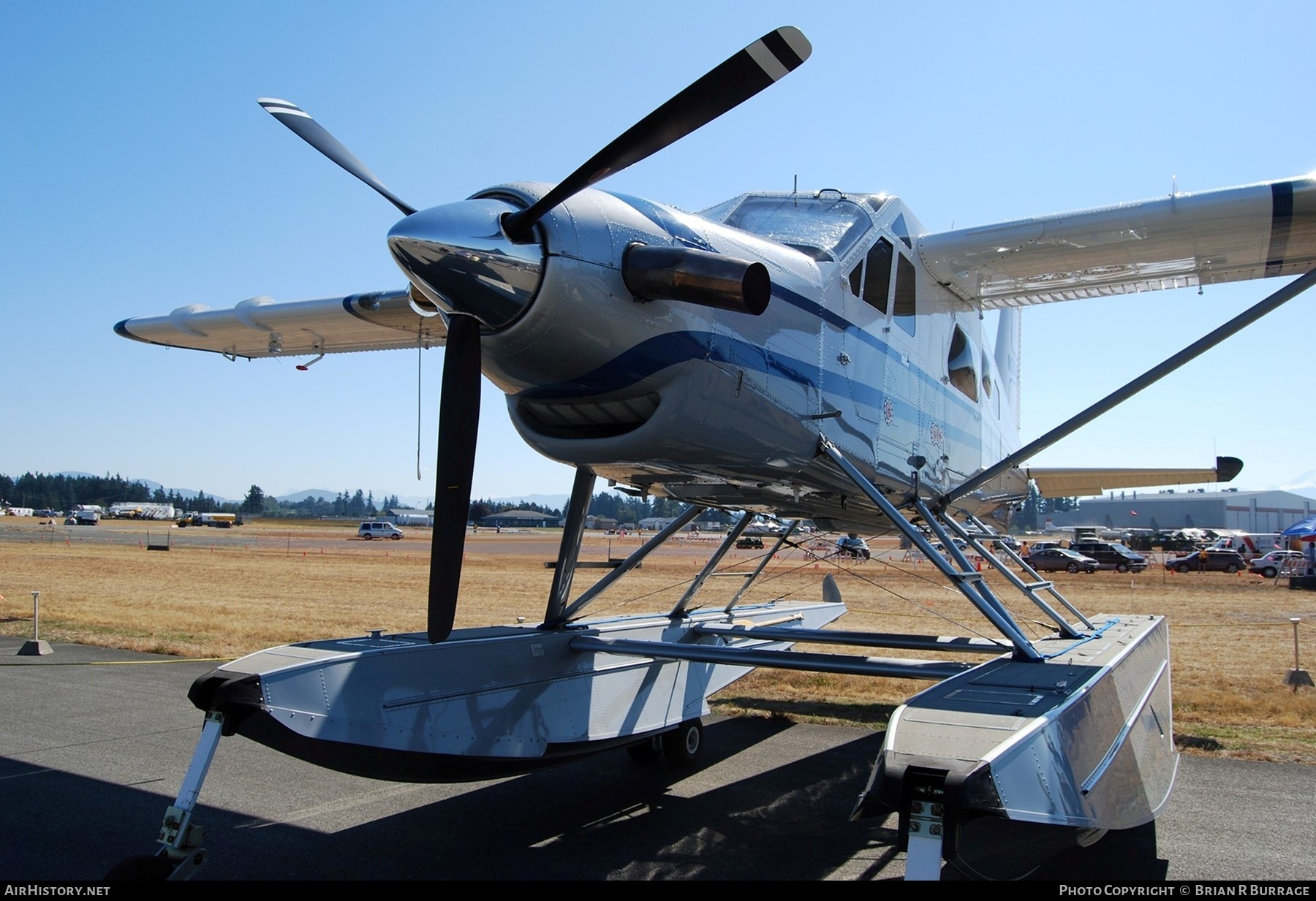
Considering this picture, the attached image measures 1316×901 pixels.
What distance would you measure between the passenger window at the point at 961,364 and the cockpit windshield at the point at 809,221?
79.9 inches

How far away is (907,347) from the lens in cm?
704

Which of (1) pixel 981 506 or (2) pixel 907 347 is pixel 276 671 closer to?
(2) pixel 907 347

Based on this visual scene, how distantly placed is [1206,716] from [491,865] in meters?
7.60

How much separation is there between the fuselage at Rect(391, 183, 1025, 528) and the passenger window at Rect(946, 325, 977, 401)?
0.46ft

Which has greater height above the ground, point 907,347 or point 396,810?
point 907,347

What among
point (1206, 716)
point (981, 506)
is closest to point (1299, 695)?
point (1206, 716)

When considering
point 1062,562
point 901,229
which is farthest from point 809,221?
point 1062,562

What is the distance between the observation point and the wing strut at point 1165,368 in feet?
20.3

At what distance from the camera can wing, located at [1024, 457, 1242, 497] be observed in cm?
1026

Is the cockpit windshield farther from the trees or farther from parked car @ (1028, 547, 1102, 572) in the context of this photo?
the trees

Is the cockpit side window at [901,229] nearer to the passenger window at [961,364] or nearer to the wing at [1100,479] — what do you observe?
the passenger window at [961,364]

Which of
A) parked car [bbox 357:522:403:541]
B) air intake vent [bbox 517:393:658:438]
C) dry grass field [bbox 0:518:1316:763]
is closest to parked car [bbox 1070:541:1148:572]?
dry grass field [bbox 0:518:1316:763]

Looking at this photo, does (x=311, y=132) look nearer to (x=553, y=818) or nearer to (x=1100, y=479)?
(x=553, y=818)

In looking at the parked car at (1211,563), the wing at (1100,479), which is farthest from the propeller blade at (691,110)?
the parked car at (1211,563)
